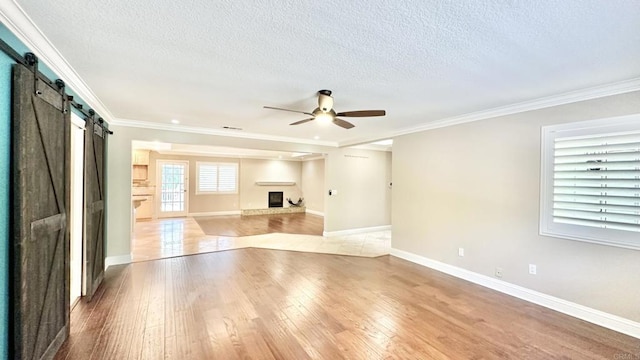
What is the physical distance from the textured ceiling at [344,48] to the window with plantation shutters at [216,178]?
22.8 ft

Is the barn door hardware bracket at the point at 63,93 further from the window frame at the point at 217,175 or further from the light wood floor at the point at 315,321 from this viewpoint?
the window frame at the point at 217,175

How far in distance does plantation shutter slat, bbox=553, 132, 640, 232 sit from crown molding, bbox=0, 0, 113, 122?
4.94m

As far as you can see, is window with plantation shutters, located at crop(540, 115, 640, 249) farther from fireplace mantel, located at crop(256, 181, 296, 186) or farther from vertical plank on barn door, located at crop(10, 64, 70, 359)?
fireplace mantel, located at crop(256, 181, 296, 186)

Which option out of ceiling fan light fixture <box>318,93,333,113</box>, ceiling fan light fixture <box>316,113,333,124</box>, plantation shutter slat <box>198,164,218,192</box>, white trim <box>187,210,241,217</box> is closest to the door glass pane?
white trim <box>187,210,241,217</box>

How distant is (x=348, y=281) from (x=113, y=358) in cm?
276

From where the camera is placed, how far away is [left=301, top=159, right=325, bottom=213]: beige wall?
10.8 m

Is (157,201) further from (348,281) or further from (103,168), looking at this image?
(348,281)

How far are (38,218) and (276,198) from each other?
961 cm

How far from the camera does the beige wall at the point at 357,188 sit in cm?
714

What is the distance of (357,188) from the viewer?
7.54 m

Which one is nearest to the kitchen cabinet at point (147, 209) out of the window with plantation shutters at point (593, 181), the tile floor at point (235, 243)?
the tile floor at point (235, 243)

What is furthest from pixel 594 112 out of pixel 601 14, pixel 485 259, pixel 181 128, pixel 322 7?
pixel 181 128

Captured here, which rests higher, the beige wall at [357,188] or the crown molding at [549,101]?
the crown molding at [549,101]

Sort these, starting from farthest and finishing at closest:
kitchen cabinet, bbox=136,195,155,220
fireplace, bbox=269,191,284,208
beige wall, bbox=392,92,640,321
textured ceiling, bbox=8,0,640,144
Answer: fireplace, bbox=269,191,284,208 → kitchen cabinet, bbox=136,195,155,220 → beige wall, bbox=392,92,640,321 → textured ceiling, bbox=8,0,640,144
